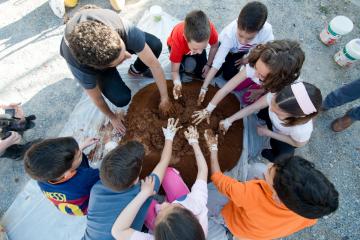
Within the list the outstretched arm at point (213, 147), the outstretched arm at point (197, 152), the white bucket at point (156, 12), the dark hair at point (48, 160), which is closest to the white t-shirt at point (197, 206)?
the outstretched arm at point (197, 152)

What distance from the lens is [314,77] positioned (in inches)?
96.7

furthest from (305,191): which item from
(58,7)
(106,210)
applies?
(58,7)

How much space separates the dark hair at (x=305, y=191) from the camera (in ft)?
3.81

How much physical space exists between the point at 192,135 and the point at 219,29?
4.28 ft

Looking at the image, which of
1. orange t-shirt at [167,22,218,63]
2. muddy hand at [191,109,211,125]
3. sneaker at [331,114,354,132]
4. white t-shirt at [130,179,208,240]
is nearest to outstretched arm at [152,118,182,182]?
muddy hand at [191,109,211,125]

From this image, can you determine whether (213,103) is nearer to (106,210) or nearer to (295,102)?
(295,102)

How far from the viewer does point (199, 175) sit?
1.63 meters

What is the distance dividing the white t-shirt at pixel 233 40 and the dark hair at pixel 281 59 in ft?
1.16

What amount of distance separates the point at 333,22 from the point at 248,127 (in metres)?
1.24

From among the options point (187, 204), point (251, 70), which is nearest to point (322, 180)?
point (187, 204)

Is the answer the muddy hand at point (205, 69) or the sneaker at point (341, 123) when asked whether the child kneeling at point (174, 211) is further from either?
the sneaker at point (341, 123)

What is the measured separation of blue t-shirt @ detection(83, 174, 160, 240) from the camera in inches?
54.8

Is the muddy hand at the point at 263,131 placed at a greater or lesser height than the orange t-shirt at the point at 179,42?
lesser

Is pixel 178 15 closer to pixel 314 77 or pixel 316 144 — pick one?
pixel 314 77
